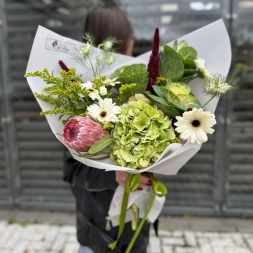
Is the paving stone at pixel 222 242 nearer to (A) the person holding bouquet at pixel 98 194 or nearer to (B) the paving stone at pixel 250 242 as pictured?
(B) the paving stone at pixel 250 242

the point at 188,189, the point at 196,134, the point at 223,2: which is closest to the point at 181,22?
the point at 223,2

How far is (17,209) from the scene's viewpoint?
397 centimetres

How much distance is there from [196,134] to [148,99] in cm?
24

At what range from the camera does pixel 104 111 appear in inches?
47.1

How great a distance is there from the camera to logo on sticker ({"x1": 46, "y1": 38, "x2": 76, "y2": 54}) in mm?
1425

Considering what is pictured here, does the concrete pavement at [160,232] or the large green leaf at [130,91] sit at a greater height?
the large green leaf at [130,91]

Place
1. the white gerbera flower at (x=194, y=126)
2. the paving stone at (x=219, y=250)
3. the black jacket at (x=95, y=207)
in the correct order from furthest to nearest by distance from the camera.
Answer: the paving stone at (x=219, y=250), the black jacket at (x=95, y=207), the white gerbera flower at (x=194, y=126)

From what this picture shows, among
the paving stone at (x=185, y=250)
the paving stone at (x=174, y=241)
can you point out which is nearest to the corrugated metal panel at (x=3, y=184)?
the paving stone at (x=174, y=241)

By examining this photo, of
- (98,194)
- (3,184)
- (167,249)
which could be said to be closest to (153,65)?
(98,194)

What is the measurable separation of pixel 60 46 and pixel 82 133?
1.66ft

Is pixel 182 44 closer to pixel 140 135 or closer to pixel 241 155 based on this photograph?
pixel 140 135

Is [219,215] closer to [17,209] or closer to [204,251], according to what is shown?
[204,251]

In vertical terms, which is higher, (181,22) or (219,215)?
(181,22)

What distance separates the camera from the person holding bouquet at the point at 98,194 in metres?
1.69
